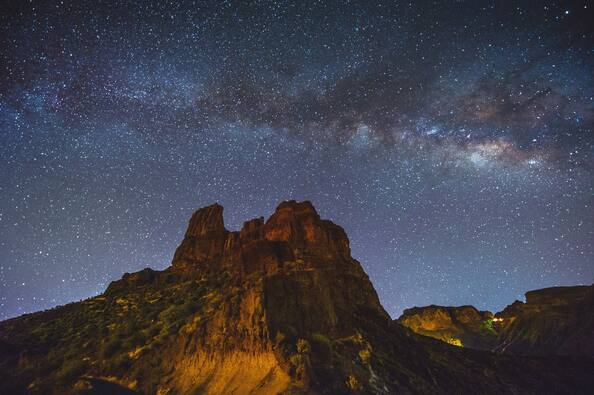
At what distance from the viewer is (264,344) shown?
33188 mm

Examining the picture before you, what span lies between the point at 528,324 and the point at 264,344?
70.3m

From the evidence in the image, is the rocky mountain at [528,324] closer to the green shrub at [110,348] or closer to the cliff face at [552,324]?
the cliff face at [552,324]

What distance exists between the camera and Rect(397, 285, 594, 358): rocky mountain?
64.9m

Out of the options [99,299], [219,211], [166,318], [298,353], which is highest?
[219,211]

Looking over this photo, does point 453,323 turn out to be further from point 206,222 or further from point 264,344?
point 264,344

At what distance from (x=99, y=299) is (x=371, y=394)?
42.0 m

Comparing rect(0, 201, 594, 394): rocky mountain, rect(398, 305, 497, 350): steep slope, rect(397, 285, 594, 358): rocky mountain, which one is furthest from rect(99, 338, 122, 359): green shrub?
rect(398, 305, 497, 350): steep slope

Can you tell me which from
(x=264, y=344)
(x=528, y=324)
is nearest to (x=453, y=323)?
(x=528, y=324)

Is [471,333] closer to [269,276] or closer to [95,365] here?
[269,276]

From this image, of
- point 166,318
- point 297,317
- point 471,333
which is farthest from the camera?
point 471,333

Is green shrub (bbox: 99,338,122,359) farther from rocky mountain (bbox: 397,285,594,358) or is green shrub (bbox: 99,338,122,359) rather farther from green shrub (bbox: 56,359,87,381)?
rocky mountain (bbox: 397,285,594,358)

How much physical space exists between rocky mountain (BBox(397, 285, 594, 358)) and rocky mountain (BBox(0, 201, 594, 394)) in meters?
15.4

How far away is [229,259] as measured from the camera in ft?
196

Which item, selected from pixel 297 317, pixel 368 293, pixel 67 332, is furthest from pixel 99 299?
pixel 368 293
